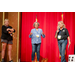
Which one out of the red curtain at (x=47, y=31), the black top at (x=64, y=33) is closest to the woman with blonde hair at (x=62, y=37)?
the black top at (x=64, y=33)

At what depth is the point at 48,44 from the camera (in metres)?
3.97

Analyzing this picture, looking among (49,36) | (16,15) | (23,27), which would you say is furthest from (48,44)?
(16,15)

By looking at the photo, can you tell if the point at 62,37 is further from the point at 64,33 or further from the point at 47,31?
the point at 47,31

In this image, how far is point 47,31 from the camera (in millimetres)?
3980

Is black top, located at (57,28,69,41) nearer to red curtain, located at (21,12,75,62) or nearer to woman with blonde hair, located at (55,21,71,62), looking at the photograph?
woman with blonde hair, located at (55,21,71,62)

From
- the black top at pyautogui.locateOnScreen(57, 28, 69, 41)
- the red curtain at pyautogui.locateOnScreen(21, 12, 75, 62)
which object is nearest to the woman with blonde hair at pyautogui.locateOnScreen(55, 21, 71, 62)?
the black top at pyautogui.locateOnScreen(57, 28, 69, 41)

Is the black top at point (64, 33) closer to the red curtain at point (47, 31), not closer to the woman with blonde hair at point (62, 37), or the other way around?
the woman with blonde hair at point (62, 37)

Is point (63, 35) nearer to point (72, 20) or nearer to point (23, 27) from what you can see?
point (72, 20)

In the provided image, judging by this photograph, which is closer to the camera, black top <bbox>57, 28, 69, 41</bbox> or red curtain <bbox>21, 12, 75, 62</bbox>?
black top <bbox>57, 28, 69, 41</bbox>

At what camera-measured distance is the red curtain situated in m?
3.93

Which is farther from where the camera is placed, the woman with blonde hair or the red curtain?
the red curtain

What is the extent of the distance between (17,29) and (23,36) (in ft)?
1.12

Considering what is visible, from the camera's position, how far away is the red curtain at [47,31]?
12.9 feet

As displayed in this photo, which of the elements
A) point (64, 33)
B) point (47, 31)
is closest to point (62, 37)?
point (64, 33)
